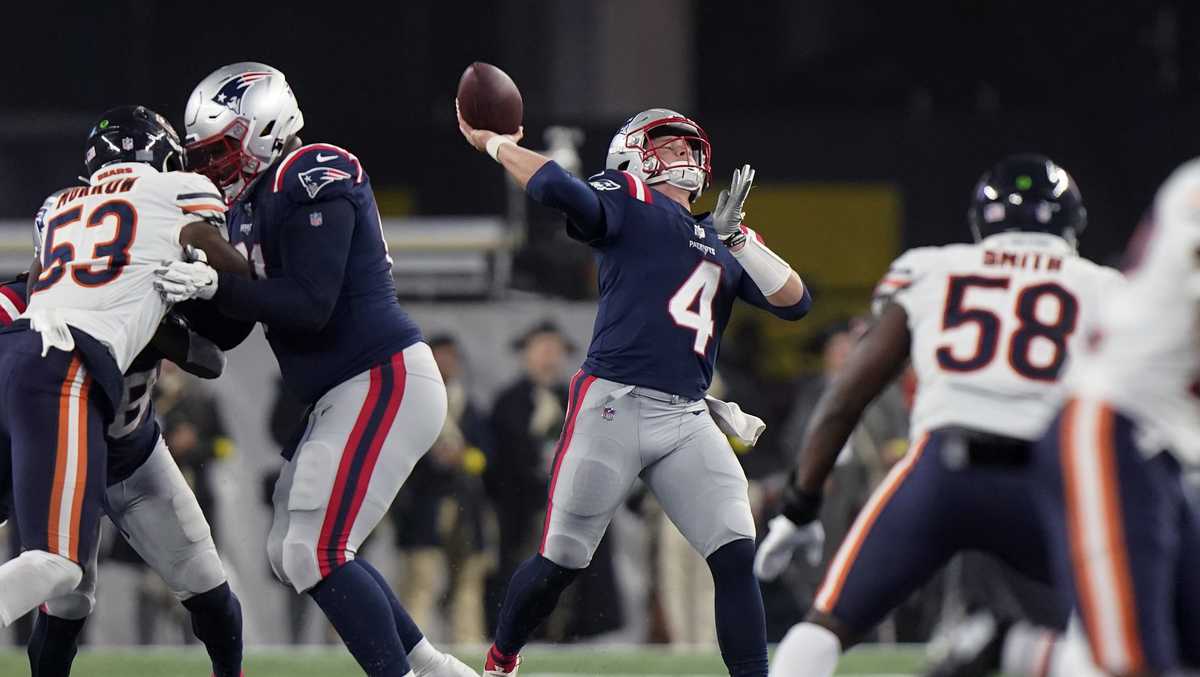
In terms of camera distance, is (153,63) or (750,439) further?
(153,63)

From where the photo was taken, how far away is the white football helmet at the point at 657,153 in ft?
17.2

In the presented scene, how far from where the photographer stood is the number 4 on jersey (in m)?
5.01

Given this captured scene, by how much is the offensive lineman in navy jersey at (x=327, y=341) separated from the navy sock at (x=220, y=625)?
33cm

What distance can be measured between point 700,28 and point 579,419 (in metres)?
8.71

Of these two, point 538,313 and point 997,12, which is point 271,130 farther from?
point 997,12

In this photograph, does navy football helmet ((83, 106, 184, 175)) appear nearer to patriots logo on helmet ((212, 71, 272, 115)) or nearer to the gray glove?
patriots logo on helmet ((212, 71, 272, 115))

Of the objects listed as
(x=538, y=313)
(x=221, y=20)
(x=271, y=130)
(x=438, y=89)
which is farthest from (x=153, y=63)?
(x=271, y=130)

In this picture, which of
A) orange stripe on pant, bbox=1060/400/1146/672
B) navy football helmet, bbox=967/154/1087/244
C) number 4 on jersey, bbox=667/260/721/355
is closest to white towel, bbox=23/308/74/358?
number 4 on jersey, bbox=667/260/721/355

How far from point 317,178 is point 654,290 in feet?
3.25

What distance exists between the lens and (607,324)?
5082mm

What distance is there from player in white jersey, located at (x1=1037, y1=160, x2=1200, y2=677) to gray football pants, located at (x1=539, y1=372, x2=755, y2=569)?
1.65 metres

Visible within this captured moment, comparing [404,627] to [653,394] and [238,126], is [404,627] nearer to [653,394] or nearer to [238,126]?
[653,394]

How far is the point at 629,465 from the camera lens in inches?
195

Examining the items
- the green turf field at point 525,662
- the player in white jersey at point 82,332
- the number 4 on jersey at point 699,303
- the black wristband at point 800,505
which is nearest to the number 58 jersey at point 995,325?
the black wristband at point 800,505
